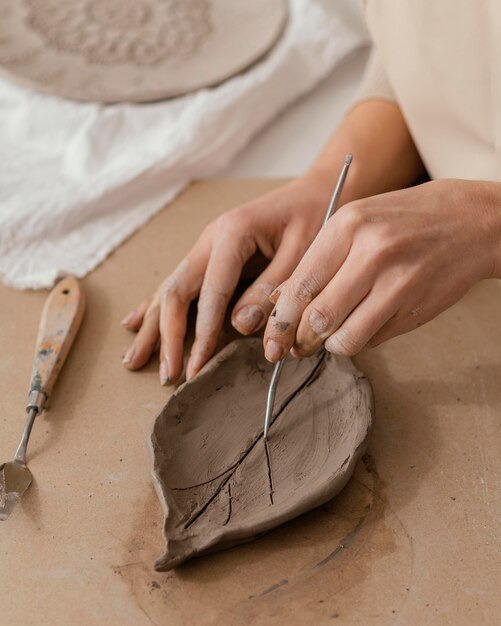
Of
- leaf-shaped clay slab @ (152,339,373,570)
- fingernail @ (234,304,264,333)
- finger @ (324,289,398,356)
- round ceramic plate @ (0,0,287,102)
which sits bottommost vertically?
leaf-shaped clay slab @ (152,339,373,570)

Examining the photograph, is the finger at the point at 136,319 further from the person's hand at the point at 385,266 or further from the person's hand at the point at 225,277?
the person's hand at the point at 385,266

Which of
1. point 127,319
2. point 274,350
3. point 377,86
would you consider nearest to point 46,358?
point 127,319

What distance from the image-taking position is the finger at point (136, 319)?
60.9 inches

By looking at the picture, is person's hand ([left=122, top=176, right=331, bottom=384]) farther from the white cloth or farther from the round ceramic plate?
the round ceramic plate

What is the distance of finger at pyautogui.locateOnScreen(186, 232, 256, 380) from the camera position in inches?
55.6

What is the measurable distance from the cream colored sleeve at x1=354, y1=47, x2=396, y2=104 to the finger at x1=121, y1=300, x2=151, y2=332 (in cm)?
73

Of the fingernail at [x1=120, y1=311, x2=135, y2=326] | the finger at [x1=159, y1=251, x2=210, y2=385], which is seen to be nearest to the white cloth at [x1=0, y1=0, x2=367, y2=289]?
the fingernail at [x1=120, y1=311, x2=135, y2=326]

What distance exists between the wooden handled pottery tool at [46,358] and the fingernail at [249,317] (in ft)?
1.17

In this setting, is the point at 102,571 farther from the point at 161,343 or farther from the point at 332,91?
the point at 332,91

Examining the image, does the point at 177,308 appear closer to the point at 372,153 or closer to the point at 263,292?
the point at 263,292

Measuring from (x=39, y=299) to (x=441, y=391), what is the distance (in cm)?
87

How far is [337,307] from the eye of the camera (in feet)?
3.72

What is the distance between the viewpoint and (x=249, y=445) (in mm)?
1267

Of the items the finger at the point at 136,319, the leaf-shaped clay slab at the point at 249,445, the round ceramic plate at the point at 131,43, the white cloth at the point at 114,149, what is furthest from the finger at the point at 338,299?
the round ceramic plate at the point at 131,43
